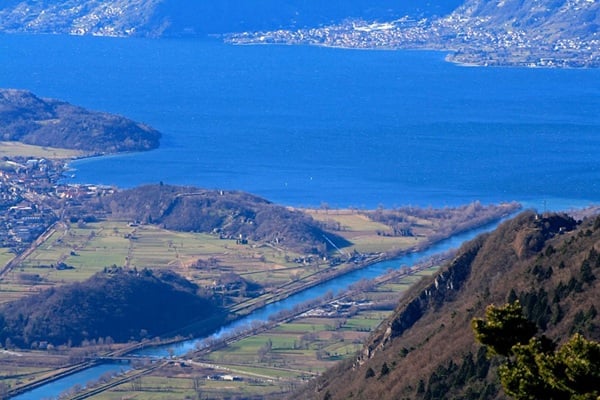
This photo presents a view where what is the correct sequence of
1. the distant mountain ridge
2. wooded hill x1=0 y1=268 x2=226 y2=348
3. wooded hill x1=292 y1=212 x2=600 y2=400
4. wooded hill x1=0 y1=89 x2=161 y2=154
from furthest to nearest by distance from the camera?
the distant mountain ridge < wooded hill x1=0 y1=89 x2=161 y2=154 < wooded hill x1=0 y1=268 x2=226 y2=348 < wooded hill x1=292 y1=212 x2=600 y2=400

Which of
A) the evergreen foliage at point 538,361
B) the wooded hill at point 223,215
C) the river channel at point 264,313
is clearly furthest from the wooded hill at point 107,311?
the evergreen foliage at point 538,361

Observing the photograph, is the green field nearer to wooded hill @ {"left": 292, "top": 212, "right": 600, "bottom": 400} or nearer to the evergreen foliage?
wooded hill @ {"left": 292, "top": 212, "right": 600, "bottom": 400}

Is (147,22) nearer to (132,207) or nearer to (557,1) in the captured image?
(557,1)

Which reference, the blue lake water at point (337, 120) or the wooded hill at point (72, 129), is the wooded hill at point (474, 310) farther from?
the wooded hill at point (72, 129)

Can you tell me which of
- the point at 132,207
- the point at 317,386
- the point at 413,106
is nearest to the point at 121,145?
the point at 132,207

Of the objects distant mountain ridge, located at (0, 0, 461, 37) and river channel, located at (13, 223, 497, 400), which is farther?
distant mountain ridge, located at (0, 0, 461, 37)

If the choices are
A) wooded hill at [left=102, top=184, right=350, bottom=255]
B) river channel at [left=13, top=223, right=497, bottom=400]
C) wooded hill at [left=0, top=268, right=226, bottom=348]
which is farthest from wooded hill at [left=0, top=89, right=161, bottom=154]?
wooded hill at [left=0, top=268, right=226, bottom=348]
